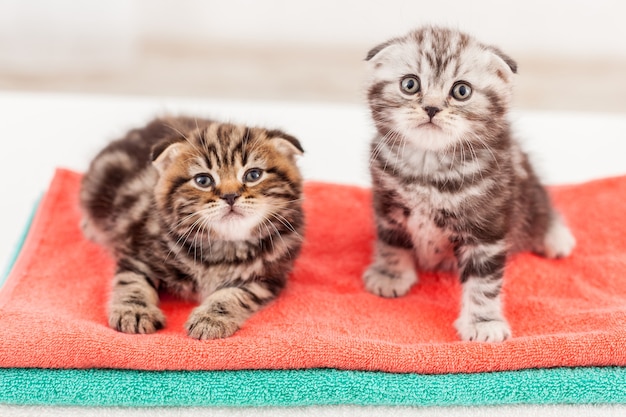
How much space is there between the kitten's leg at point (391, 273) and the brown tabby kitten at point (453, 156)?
98 millimetres

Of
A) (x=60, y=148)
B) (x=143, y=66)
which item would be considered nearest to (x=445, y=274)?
(x=60, y=148)

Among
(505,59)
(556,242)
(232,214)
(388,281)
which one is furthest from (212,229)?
(556,242)

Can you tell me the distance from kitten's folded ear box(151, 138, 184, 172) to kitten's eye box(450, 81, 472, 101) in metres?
0.72

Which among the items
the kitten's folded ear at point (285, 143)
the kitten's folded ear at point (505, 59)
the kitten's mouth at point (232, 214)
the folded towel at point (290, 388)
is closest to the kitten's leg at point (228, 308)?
the folded towel at point (290, 388)

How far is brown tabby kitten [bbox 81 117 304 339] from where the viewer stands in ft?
6.16

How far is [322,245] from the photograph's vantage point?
2451 mm

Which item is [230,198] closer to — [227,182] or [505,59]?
[227,182]

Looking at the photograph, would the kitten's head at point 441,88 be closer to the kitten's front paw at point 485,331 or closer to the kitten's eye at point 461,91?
the kitten's eye at point 461,91

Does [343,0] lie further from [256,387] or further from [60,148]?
[256,387]

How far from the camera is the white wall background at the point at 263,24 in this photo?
3725 millimetres

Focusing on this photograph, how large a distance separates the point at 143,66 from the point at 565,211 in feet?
7.99

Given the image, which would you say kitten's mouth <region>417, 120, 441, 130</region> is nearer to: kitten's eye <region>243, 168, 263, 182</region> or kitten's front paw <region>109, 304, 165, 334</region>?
kitten's eye <region>243, 168, 263, 182</region>

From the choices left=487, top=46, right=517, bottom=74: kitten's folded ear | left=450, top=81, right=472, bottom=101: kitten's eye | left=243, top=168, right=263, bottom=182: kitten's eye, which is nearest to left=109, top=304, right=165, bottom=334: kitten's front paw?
left=243, top=168, right=263, bottom=182: kitten's eye

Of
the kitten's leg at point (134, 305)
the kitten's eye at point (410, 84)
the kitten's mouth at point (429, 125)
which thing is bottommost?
the kitten's leg at point (134, 305)
